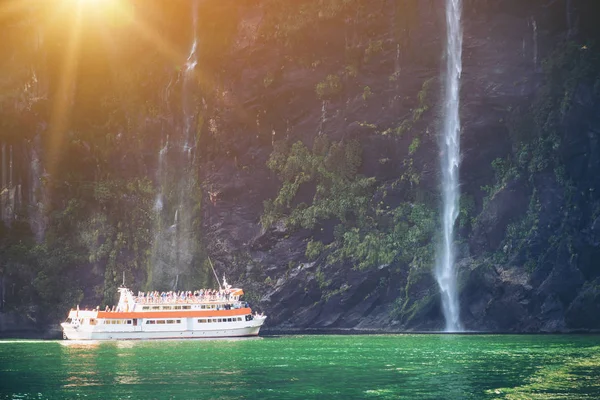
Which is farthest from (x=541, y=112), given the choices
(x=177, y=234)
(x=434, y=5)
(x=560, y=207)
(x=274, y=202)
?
(x=177, y=234)

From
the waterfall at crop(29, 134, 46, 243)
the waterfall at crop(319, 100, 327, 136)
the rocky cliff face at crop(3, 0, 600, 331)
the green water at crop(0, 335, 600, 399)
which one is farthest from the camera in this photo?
the waterfall at crop(29, 134, 46, 243)

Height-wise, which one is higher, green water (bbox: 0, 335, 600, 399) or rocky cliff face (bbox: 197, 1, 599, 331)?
rocky cliff face (bbox: 197, 1, 599, 331)

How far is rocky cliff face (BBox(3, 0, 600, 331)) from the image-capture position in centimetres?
7925

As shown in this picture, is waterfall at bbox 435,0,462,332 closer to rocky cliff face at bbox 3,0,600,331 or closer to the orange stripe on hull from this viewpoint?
rocky cliff face at bbox 3,0,600,331

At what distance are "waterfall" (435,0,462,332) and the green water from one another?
12523 millimetres

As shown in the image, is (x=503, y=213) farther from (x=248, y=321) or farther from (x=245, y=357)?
(x=245, y=357)

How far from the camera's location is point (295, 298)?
287 feet

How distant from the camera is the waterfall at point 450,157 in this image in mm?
81875

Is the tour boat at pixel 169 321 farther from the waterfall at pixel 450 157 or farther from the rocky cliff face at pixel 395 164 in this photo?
the waterfall at pixel 450 157

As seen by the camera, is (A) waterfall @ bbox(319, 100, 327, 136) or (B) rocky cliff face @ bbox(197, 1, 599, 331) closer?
(B) rocky cliff face @ bbox(197, 1, 599, 331)

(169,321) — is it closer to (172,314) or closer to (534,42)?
(172,314)

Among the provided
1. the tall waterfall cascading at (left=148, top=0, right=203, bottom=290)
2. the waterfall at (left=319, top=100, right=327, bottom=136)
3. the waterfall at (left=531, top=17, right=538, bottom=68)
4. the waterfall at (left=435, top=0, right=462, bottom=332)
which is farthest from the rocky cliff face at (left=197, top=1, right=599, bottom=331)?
the tall waterfall cascading at (left=148, top=0, right=203, bottom=290)

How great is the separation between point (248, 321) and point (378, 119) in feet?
72.6

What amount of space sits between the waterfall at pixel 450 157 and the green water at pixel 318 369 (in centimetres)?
1252
